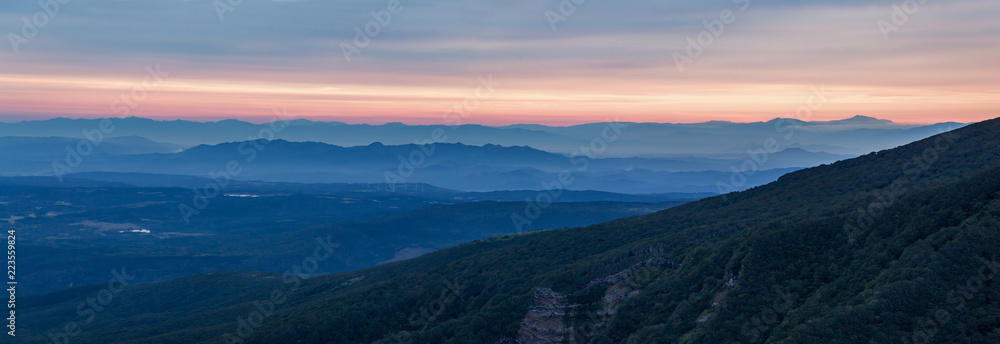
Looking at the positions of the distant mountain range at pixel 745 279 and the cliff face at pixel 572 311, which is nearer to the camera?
the distant mountain range at pixel 745 279

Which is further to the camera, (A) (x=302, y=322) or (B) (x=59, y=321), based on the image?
(B) (x=59, y=321)

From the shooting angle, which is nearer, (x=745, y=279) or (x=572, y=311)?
(x=745, y=279)

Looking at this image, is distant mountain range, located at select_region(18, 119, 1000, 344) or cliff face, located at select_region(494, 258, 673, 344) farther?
cliff face, located at select_region(494, 258, 673, 344)

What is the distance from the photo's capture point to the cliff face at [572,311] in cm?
5303

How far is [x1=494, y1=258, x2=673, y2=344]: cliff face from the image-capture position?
174 feet

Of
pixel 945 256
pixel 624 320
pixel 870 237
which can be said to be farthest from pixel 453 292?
pixel 945 256

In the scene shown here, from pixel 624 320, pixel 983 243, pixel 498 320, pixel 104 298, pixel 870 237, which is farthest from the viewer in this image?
pixel 104 298

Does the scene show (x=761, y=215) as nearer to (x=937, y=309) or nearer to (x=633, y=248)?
(x=633, y=248)

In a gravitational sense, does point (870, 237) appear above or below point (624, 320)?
above

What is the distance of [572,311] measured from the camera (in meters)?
55.0

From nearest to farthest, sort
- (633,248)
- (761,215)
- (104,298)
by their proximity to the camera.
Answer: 1. (633,248)
2. (761,215)
3. (104,298)

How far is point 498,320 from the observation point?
186 ft

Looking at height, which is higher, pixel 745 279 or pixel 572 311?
pixel 745 279

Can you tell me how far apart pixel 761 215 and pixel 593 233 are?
776 inches
